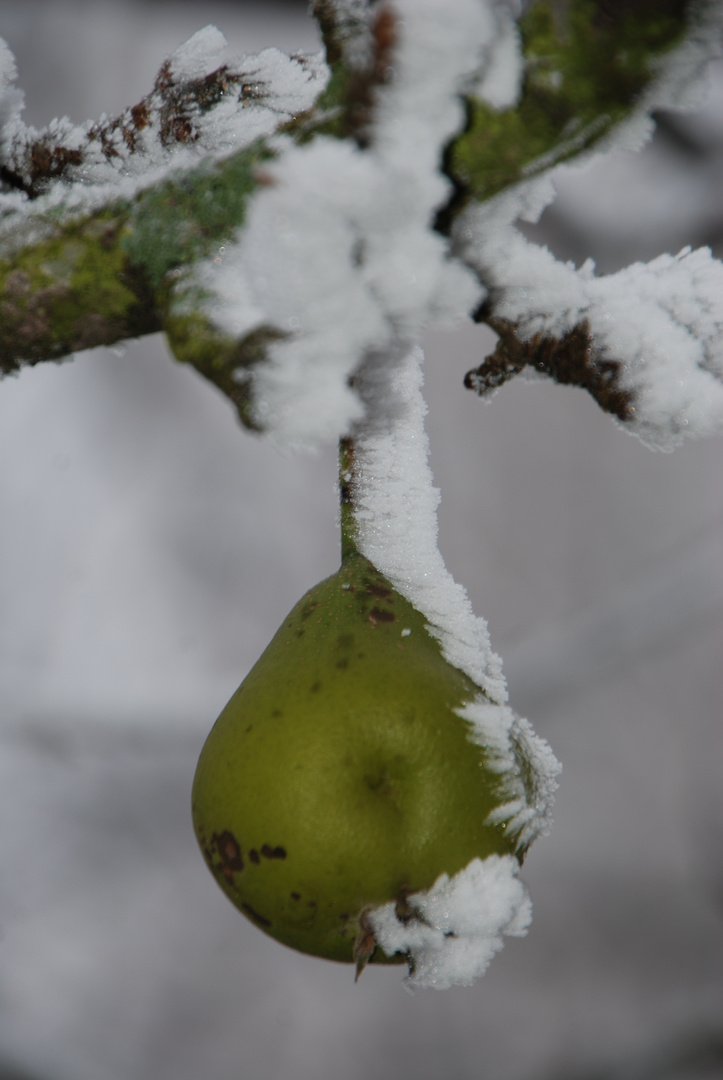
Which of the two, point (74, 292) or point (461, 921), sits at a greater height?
point (74, 292)

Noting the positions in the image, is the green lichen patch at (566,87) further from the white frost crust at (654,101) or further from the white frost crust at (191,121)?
the white frost crust at (191,121)

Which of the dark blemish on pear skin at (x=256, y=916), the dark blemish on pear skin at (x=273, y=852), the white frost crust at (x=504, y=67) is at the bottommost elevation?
the dark blemish on pear skin at (x=256, y=916)

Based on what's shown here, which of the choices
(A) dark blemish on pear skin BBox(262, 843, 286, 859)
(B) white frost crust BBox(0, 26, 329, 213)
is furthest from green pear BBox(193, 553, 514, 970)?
(B) white frost crust BBox(0, 26, 329, 213)

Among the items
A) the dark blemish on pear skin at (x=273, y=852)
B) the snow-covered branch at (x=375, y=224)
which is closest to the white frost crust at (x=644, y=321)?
the snow-covered branch at (x=375, y=224)

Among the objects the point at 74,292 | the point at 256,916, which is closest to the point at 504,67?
the point at 74,292

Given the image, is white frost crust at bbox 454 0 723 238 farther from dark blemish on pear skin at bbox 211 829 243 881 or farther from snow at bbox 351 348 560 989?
dark blemish on pear skin at bbox 211 829 243 881

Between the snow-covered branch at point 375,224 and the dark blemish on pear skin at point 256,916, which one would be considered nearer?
the snow-covered branch at point 375,224

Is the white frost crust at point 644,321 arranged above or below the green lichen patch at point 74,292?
below

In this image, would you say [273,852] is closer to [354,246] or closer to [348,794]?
[348,794]
